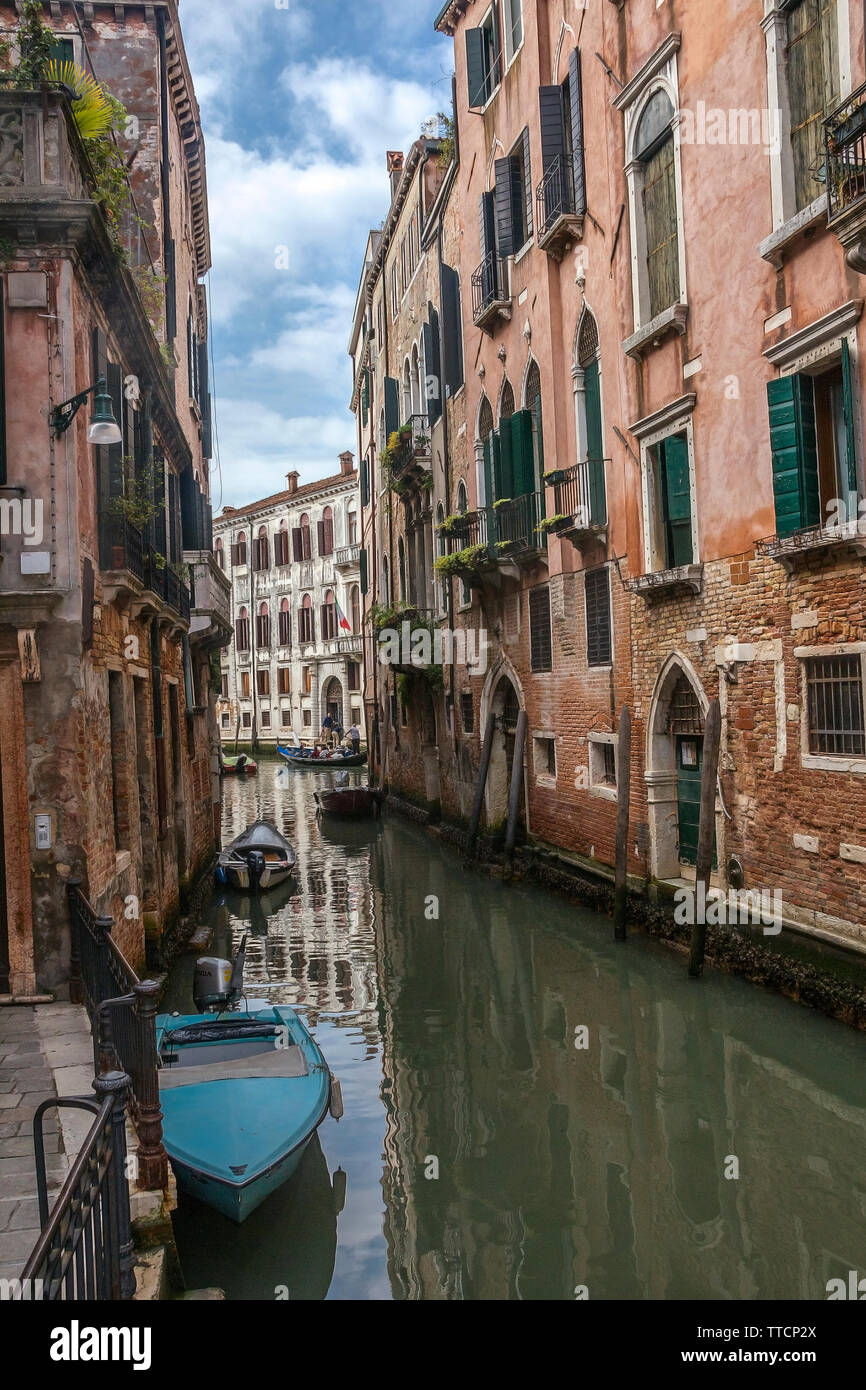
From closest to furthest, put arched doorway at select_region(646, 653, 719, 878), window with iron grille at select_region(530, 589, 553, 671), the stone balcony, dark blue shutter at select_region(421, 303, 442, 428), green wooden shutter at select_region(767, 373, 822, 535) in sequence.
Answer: green wooden shutter at select_region(767, 373, 822, 535) → arched doorway at select_region(646, 653, 719, 878) → the stone balcony → window with iron grille at select_region(530, 589, 553, 671) → dark blue shutter at select_region(421, 303, 442, 428)

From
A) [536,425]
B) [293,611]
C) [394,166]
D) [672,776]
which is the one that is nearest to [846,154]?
[672,776]

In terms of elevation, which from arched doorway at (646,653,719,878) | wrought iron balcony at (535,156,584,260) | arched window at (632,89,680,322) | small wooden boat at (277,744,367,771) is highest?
wrought iron balcony at (535,156,584,260)

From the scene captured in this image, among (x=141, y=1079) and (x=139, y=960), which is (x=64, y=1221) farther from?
(x=139, y=960)

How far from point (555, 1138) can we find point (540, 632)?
10.0m

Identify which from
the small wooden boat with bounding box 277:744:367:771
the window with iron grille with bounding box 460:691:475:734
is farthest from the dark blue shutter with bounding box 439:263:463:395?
the small wooden boat with bounding box 277:744:367:771

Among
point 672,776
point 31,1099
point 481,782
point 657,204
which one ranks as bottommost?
point 31,1099

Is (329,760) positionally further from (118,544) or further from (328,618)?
(118,544)

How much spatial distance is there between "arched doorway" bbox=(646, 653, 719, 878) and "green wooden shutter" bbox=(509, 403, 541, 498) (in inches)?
205

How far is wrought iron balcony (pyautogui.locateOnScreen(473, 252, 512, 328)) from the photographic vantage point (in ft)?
55.9

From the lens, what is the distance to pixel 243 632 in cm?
5494

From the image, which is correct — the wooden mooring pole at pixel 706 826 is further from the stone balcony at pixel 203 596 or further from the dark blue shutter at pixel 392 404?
the dark blue shutter at pixel 392 404

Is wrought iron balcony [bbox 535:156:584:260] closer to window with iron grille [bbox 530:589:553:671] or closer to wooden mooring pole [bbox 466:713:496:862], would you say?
window with iron grille [bbox 530:589:553:671]
